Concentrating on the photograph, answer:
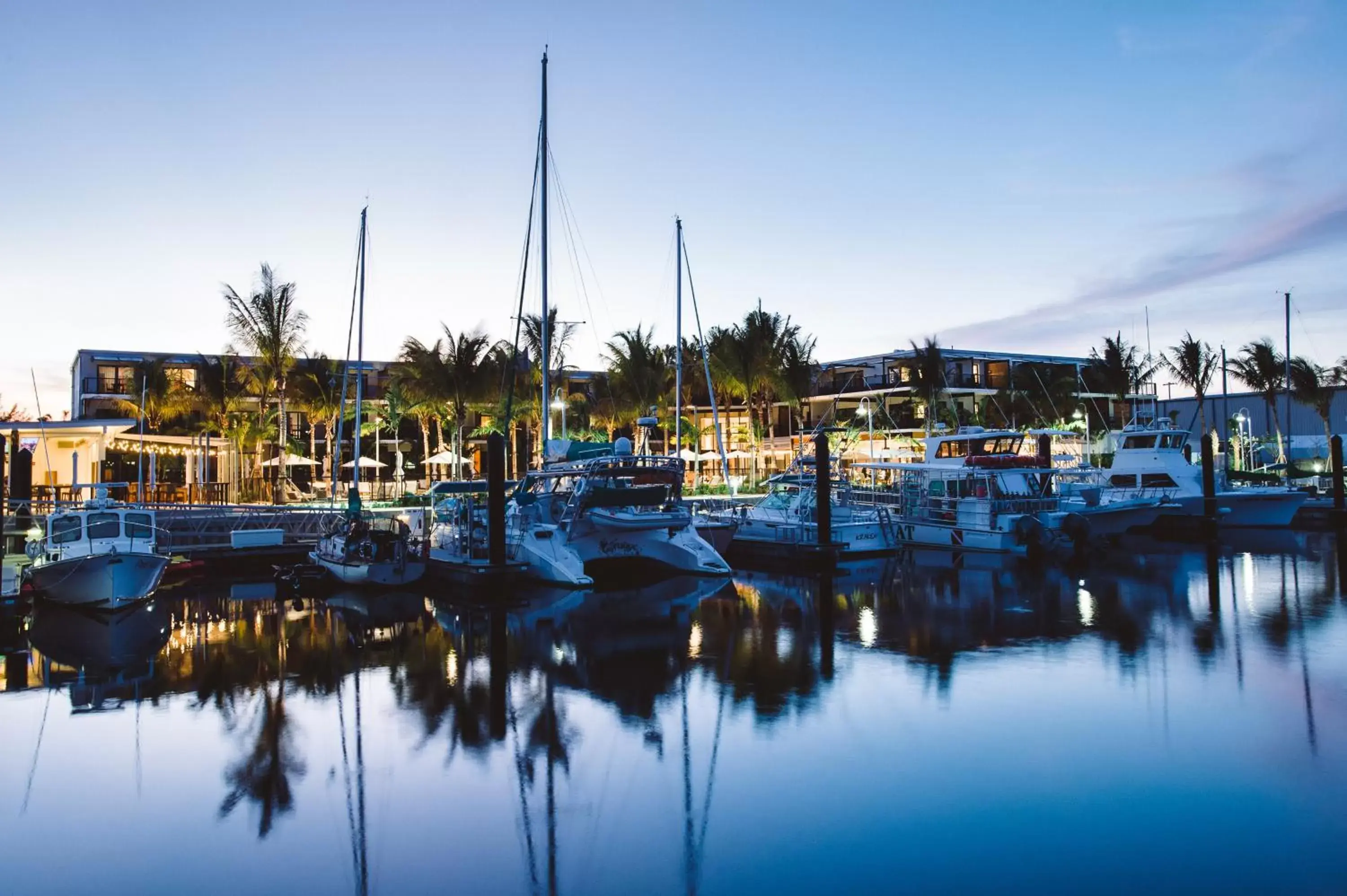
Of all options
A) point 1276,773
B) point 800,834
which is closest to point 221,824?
point 800,834

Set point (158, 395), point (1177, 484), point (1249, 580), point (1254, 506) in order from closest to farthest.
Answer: point (1249, 580), point (1177, 484), point (1254, 506), point (158, 395)

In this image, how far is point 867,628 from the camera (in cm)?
1827

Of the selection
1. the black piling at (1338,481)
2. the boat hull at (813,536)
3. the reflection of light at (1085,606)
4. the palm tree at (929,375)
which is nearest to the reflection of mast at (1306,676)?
the reflection of light at (1085,606)

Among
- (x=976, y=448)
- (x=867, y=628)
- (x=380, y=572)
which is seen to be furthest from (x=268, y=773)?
(x=976, y=448)

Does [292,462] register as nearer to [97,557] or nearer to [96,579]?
[96,579]

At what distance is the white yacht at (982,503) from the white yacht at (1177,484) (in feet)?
19.0

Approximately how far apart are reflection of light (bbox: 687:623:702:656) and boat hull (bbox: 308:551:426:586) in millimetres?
8886

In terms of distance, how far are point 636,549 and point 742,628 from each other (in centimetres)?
673

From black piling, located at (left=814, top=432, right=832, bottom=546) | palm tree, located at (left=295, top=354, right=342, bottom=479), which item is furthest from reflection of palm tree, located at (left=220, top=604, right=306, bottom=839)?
palm tree, located at (left=295, top=354, right=342, bottom=479)

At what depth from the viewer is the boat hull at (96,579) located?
20.2 meters

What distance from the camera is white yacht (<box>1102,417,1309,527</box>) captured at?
3769cm

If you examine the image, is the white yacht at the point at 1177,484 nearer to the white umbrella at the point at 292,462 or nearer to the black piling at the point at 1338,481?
the black piling at the point at 1338,481

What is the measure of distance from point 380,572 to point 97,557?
244 inches

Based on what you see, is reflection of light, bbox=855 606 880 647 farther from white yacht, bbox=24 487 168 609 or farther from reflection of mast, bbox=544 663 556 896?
white yacht, bbox=24 487 168 609
